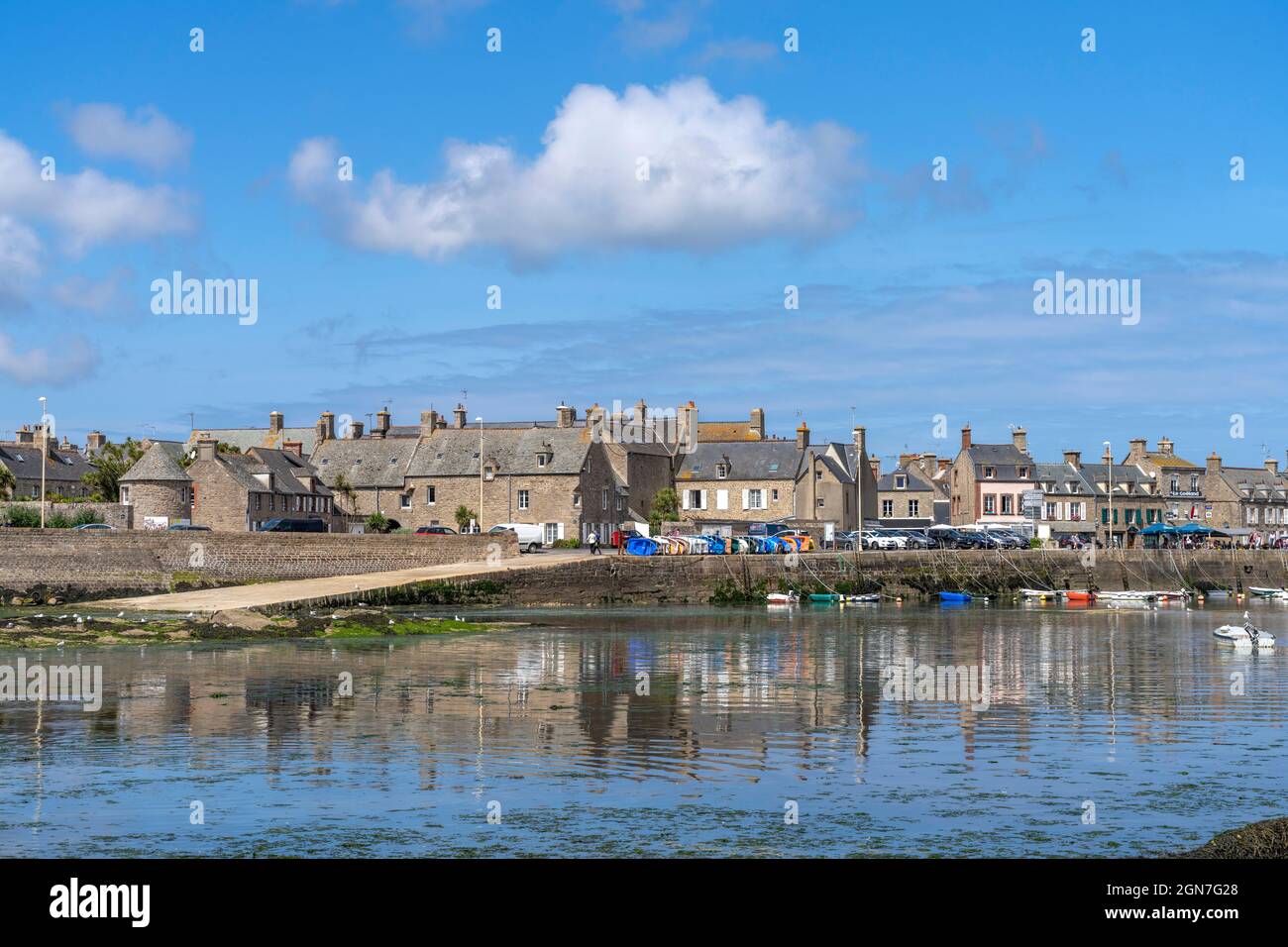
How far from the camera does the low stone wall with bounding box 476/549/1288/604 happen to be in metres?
67.0

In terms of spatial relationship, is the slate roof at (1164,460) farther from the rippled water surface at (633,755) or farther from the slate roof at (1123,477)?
the rippled water surface at (633,755)

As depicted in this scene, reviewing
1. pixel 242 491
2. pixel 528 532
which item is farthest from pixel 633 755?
pixel 528 532

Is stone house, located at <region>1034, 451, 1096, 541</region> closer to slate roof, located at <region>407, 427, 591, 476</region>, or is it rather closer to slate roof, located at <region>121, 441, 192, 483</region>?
slate roof, located at <region>407, 427, 591, 476</region>

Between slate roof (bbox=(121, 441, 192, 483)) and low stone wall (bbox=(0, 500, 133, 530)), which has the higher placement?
slate roof (bbox=(121, 441, 192, 483))

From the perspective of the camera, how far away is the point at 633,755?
22219mm

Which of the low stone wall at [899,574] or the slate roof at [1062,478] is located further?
the slate roof at [1062,478]

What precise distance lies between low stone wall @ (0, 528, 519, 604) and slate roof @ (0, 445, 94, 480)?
40208 millimetres

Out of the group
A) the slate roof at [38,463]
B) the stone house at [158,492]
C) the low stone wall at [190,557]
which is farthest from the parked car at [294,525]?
the slate roof at [38,463]

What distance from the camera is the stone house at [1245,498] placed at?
121250 millimetres

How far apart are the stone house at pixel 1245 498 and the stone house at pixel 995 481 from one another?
22.7 metres

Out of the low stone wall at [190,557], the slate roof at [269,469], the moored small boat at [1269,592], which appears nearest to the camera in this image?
the low stone wall at [190,557]

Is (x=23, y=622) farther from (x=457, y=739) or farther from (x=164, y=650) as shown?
(x=457, y=739)

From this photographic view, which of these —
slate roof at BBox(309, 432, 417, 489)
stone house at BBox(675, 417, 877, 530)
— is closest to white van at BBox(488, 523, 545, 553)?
slate roof at BBox(309, 432, 417, 489)
